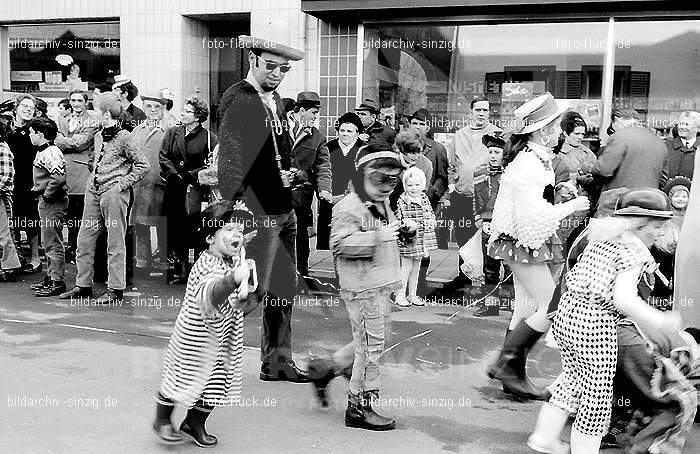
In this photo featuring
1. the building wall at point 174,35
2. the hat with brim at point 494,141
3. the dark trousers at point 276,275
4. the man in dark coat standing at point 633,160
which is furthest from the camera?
the building wall at point 174,35

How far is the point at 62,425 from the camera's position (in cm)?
442

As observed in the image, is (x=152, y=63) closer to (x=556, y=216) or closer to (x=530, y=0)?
(x=530, y=0)

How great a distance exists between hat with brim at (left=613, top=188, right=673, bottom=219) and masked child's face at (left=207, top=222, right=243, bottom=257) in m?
1.87

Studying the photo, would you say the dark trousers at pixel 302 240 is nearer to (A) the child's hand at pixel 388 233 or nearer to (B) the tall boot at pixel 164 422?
(A) the child's hand at pixel 388 233

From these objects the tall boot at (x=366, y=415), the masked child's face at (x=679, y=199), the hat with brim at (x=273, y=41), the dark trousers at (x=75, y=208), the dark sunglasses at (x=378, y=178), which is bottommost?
the tall boot at (x=366, y=415)

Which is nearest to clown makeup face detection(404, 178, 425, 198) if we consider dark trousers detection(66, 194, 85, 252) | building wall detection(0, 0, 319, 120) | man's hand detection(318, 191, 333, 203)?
man's hand detection(318, 191, 333, 203)

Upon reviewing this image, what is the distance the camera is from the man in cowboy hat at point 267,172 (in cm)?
492

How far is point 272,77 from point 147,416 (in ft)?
7.13

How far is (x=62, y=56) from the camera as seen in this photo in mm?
Answer: 12594

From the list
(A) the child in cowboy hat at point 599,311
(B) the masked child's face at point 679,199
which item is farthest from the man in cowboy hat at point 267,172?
(B) the masked child's face at point 679,199

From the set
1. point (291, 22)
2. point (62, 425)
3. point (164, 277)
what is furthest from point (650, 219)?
point (291, 22)

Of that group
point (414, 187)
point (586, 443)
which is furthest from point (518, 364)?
point (414, 187)

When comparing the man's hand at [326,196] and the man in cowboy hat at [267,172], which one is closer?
the man in cowboy hat at [267,172]

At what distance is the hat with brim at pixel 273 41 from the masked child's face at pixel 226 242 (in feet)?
4.58
